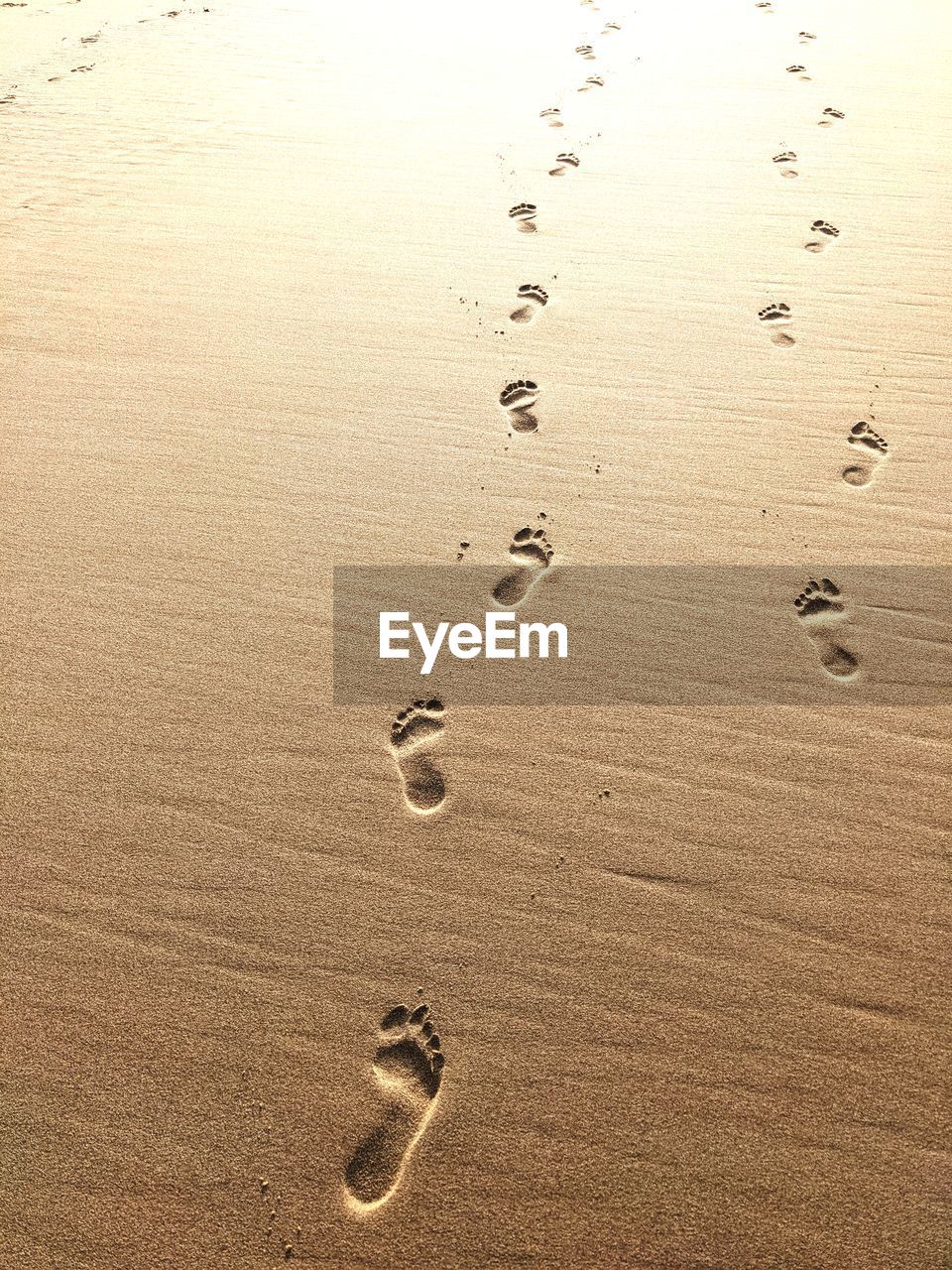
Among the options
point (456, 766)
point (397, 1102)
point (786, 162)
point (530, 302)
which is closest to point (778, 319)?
point (530, 302)

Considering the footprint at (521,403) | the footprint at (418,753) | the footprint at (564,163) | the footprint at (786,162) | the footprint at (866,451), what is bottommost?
the footprint at (418,753)

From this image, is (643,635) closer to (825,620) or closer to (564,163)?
(825,620)

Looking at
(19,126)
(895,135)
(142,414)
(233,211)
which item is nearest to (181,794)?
(142,414)

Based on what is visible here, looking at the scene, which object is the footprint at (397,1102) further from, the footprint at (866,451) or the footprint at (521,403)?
the footprint at (866,451)

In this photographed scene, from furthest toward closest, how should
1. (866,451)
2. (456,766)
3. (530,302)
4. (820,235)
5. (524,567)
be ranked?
1. (820,235)
2. (530,302)
3. (866,451)
4. (524,567)
5. (456,766)

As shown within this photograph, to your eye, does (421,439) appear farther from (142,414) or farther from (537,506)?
(142,414)

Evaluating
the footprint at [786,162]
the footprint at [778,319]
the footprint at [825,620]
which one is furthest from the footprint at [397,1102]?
the footprint at [786,162]

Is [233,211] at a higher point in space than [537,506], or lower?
higher
